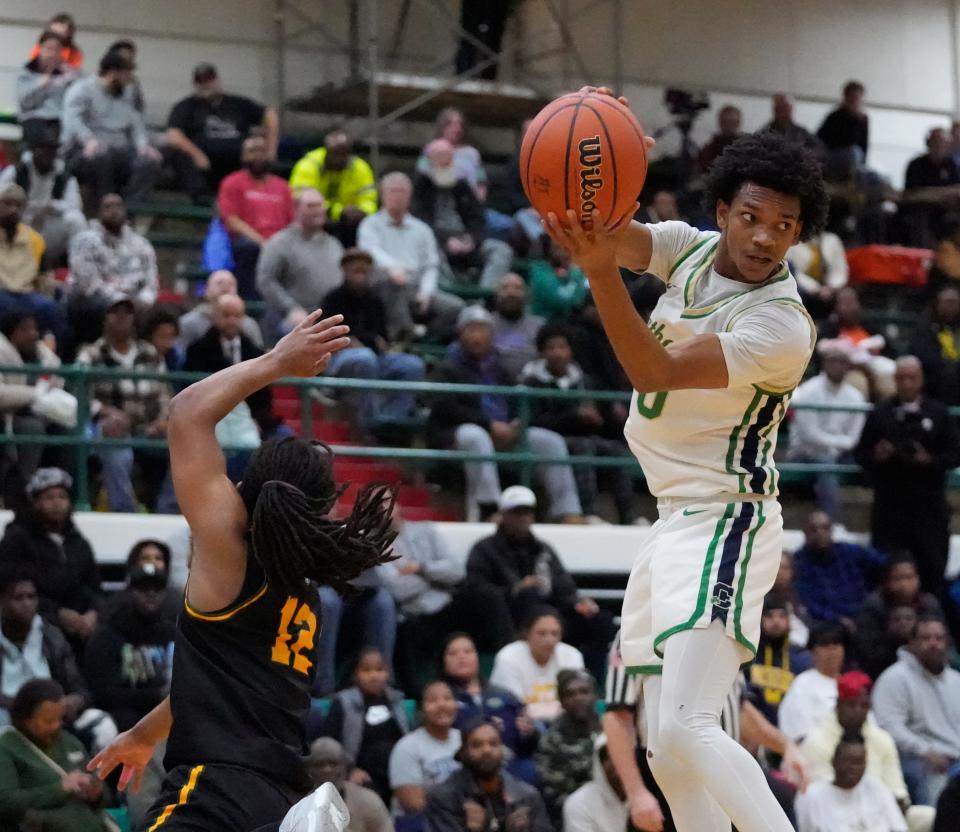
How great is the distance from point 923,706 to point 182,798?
718 cm

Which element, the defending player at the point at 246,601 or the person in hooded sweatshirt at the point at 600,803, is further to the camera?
the person in hooded sweatshirt at the point at 600,803

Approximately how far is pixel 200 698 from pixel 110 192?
9.77 meters

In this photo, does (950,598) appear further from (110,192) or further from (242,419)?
(110,192)

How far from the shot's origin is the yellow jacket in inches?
576

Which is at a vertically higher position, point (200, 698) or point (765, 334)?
point (765, 334)

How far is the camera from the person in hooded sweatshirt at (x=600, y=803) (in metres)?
8.59

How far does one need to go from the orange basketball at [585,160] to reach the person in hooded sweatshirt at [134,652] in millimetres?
4903

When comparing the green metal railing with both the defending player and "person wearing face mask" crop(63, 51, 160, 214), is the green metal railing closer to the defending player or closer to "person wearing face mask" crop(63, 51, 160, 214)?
"person wearing face mask" crop(63, 51, 160, 214)

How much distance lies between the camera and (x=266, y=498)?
4.57 metres

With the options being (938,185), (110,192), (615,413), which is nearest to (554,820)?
(615,413)

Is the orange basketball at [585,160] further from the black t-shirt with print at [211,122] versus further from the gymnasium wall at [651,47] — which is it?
the gymnasium wall at [651,47]

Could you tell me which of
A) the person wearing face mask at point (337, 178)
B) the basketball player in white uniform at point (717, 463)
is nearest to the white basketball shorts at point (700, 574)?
the basketball player in white uniform at point (717, 463)

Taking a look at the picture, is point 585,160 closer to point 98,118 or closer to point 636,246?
point 636,246

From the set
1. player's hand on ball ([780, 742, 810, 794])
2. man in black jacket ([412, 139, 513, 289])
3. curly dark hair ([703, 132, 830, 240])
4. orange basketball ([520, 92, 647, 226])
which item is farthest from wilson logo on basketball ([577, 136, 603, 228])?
man in black jacket ([412, 139, 513, 289])
